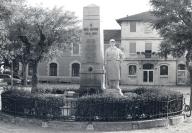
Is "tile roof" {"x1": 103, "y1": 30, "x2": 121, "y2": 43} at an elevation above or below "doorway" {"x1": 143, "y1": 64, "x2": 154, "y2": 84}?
above

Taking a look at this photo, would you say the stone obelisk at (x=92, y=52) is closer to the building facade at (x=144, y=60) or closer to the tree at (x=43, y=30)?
the tree at (x=43, y=30)

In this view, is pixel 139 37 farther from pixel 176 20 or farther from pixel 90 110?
pixel 90 110

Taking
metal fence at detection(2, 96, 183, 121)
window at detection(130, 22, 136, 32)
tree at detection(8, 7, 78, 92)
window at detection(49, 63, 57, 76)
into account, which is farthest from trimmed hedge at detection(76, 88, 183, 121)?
window at detection(49, 63, 57, 76)

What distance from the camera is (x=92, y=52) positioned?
15.7 m

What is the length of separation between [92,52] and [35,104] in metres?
4.48

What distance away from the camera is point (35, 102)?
12.2 meters

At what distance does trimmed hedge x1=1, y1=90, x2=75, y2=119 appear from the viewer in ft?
38.6

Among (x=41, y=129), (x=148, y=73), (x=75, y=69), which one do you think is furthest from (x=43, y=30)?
(x=148, y=73)

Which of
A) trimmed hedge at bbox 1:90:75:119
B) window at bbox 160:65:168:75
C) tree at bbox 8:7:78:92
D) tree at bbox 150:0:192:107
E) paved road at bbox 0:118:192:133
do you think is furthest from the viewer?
window at bbox 160:65:168:75

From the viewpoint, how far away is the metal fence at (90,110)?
11.6 m

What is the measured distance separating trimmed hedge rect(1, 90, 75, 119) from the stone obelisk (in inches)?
136

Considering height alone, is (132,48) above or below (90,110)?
above

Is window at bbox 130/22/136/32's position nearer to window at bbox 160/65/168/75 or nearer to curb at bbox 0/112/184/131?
window at bbox 160/65/168/75

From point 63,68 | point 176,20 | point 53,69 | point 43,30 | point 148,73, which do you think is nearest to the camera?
point 176,20
